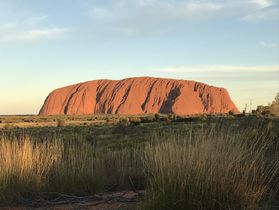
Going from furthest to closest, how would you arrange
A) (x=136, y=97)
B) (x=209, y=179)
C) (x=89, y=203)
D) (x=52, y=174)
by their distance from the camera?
(x=136, y=97) → (x=52, y=174) → (x=89, y=203) → (x=209, y=179)

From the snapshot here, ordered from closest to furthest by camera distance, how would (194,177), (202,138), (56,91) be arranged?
(194,177), (202,138), (56,91)

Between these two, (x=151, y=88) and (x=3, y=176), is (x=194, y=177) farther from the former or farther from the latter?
(x=151, y=88)

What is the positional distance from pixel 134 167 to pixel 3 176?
3.65 meters

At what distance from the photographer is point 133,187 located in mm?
11398

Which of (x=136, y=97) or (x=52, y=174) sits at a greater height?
(x=136, y=97)

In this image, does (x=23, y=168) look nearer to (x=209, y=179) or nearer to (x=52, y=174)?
(x=52, y=174)

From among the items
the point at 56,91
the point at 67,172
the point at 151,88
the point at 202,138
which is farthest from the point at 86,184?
the point at 56,91

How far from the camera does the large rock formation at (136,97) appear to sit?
174 m

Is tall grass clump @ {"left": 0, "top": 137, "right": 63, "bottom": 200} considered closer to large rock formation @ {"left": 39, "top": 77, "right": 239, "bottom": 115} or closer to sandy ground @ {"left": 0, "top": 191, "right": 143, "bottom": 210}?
sandy ground @ {"left": 0, "top": 191, "right": 143, "bottom": 210}

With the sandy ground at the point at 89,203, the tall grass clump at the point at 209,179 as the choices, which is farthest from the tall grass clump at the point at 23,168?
the tall grass clump at the point at 209,179

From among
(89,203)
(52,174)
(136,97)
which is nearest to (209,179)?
(89,203)

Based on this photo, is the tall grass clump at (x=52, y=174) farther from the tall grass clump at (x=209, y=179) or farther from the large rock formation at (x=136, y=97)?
the large rock formation at (x=136, y=97)

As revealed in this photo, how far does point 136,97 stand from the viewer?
178375 mm

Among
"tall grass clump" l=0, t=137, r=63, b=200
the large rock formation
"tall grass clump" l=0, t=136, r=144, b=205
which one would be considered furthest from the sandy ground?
the large rock formation
